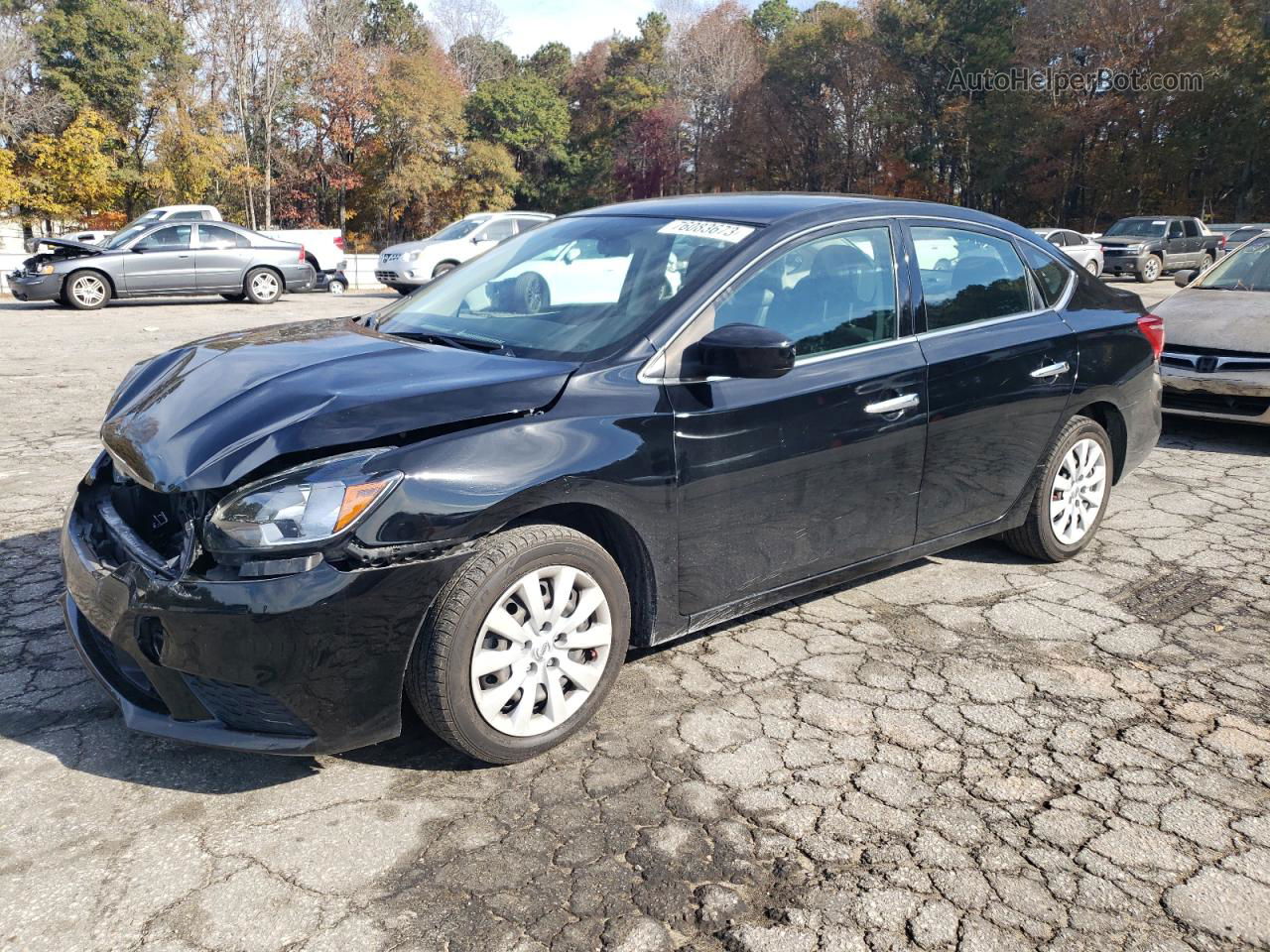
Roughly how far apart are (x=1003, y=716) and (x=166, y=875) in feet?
8.23

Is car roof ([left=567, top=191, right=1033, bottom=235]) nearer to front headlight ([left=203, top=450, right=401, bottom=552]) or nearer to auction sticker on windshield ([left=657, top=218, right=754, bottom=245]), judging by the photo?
auction sticker on windshield ([left=657, top=218, right=754, bottom=245])

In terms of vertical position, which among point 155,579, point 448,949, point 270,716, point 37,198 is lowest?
point 448,949

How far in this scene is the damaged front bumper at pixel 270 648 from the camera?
2.62 m

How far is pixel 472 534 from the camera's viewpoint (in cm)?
282

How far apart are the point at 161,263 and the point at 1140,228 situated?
22915mm

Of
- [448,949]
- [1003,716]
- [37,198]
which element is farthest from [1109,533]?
[37,198]

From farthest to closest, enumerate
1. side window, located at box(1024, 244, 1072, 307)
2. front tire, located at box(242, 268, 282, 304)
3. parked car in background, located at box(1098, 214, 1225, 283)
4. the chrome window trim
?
parked car in background, located at box(1098, 214, 1225, 283), front tire, located at box(242, 268, 282, 304), side window, located at box(1024, 244, 1072, 307), the chrome window trim

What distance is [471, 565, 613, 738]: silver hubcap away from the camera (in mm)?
2910

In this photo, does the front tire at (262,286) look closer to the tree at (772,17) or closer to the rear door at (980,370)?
the rear door at (980,370)

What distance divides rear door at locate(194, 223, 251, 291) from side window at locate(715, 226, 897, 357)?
16036 millimetres

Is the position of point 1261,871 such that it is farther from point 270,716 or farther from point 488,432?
point 270,716

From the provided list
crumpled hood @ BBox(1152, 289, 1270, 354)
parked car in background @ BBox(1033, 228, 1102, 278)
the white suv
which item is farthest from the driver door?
parked car in background @ BBox(1033, 228, 1102, 278)

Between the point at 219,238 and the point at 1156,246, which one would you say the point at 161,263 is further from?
the point at 1156,246

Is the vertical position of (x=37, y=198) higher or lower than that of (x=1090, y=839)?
higher
